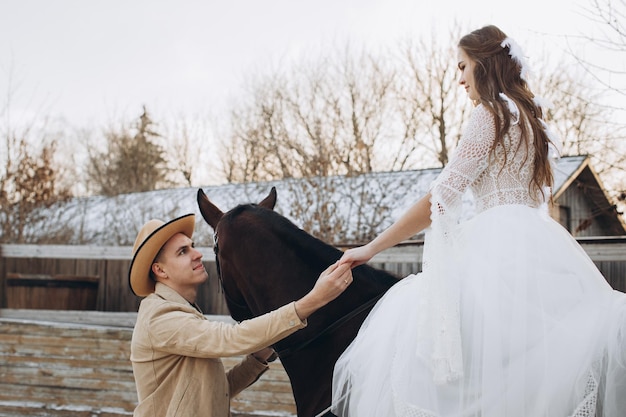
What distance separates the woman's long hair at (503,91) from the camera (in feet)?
7.02

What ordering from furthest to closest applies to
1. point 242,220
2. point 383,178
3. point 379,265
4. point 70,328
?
point 383,178
point 70,328
point 379,265
point 242,220

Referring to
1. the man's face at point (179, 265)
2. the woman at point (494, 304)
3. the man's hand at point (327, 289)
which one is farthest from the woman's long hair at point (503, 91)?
the man's face at point (179, 265)

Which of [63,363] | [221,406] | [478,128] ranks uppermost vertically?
[478,128]

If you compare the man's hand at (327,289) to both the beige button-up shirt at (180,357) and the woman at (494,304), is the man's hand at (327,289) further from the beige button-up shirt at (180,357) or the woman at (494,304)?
the beige button-up shirt at (180,357)

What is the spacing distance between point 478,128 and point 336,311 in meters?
0.94

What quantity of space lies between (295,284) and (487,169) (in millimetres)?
936

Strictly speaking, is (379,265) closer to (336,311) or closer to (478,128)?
(336,311)

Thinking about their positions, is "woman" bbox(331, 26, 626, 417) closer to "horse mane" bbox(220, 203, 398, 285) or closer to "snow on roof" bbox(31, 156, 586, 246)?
"horse mane" bbox(220, 203, 398, 285)

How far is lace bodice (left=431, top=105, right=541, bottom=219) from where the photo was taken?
6.87ft

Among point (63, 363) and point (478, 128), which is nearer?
point (478, 128)

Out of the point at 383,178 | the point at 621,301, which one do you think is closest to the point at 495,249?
the point at 621,301

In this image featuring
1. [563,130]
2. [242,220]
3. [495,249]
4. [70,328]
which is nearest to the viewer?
[495,249]

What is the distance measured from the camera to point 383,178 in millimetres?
9445

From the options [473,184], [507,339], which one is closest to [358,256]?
[473,184]
